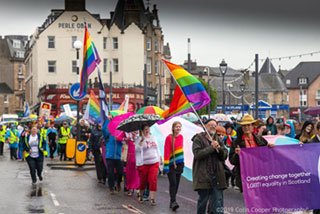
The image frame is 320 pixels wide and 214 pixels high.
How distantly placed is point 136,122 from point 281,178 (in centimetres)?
459

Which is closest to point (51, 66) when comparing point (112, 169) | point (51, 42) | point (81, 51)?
point (51, 42)

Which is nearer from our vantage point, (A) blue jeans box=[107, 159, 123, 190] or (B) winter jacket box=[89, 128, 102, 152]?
(A) blue jeans box=[107, 159, 123, 190]

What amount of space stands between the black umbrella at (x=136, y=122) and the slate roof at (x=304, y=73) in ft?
371

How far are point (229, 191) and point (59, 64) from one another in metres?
54.6

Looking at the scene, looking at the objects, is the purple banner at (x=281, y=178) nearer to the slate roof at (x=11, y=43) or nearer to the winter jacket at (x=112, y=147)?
the winter jacket at (x=112, y=147)

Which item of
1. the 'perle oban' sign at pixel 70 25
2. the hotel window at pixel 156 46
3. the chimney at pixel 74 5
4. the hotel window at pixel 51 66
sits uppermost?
the chimney at pixel 74 5

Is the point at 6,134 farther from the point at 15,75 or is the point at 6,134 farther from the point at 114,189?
the point at 15,75

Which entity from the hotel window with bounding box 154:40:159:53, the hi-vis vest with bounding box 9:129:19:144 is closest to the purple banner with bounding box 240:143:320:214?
the hi-vis vest with bounding box 9:129:19:144

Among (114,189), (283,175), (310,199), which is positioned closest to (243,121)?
(283,175)

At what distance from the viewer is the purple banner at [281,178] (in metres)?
9.68

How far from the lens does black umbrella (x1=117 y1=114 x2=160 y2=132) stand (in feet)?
44.9

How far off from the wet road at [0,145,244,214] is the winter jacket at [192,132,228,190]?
3020mm

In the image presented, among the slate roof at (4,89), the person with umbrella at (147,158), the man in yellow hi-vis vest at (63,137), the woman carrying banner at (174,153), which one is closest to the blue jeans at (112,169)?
the person with umbrella at (147,158)

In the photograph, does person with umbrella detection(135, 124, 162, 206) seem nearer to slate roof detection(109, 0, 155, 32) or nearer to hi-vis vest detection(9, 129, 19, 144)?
hi-vis vest detection(9, 129, 19, 144)
